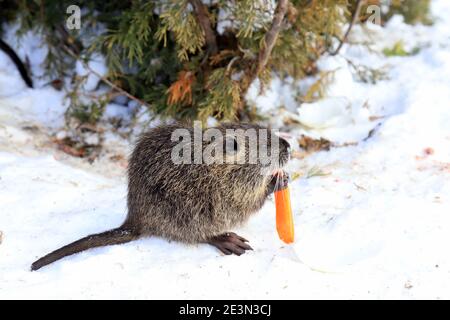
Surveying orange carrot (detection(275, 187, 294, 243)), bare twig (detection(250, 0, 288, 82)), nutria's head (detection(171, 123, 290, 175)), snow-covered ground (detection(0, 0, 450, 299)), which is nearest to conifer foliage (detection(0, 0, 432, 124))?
bare twig (detection(250, 0, 288, 82))

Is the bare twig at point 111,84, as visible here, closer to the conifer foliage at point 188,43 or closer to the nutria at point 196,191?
the conifer foliage at point 188,43

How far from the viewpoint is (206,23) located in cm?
467

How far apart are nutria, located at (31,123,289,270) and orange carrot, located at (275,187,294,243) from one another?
0.26ft

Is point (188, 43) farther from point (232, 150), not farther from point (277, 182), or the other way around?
point (277, 182)

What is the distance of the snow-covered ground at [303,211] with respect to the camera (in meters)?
3.18

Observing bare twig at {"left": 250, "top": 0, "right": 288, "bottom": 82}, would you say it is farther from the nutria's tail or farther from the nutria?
the nutria's tail

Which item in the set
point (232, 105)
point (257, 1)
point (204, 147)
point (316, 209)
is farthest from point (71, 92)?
point (316, 209)

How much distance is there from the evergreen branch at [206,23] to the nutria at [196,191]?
1337 mm

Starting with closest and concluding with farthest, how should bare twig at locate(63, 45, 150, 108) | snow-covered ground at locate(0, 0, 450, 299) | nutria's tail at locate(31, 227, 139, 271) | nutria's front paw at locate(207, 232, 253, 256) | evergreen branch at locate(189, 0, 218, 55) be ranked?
snow-covered ground at locate(0, 0, 450, 299) < nutria's tail at locate(31, 227, 139, 271) < nutria's front paw at locate(207, 232, 253, 256) < evergreen branch at locate(189, 0, 218, 55) < bare twig at locate(63, 45, 150, 108)

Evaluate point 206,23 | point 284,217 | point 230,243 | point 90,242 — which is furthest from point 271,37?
point 90,242

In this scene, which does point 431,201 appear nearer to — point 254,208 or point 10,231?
point 254,208

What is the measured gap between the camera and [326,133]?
5.08 m

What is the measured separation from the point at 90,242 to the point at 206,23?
2.02 metres

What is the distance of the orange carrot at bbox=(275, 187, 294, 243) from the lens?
11.7ft
